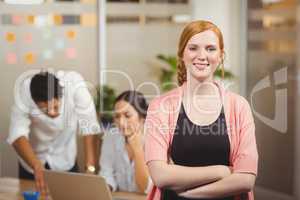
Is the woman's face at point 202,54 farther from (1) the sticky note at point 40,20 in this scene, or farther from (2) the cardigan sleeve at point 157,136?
(1) the sticky note at point 40,20

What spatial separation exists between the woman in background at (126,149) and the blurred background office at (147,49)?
44 cm

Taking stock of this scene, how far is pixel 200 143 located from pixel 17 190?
1594 millimetres

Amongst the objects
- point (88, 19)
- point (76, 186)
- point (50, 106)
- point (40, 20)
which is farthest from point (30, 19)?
point (76, 186)

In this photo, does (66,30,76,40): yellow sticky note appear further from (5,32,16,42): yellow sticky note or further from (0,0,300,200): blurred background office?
(5,32,16,42): yellow sticky note

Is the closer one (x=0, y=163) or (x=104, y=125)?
(x=104, y=125)

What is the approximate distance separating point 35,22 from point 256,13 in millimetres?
1548

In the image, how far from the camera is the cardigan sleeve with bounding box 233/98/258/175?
211 cm

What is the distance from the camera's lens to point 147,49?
477 cm

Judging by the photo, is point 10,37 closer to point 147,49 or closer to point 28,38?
point 28,38

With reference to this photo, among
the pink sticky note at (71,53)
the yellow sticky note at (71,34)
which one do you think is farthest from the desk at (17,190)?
the yellow sticky note at (71,34)

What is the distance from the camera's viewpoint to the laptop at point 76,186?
2462 mm

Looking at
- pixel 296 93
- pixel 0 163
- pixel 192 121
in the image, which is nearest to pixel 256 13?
pixel 296 93

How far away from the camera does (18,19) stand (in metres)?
4.59

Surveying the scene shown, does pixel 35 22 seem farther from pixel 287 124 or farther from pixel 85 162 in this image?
pixel 287 124
